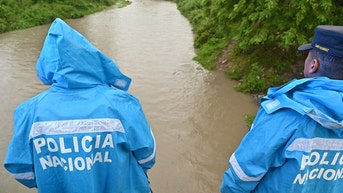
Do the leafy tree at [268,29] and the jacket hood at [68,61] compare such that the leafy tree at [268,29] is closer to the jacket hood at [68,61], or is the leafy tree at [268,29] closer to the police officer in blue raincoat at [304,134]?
the police officer in blue raincoat at [304,134]

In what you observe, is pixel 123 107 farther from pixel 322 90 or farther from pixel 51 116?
pixel 322 90

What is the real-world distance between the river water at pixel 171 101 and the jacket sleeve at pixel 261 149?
2.74m

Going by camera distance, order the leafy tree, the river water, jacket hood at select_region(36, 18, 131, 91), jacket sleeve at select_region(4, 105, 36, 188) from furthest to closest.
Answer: the leafy tree < the river water < jacket sleeve at select_region(4, 105, 36, 188) < jacket hood at select_region(36, 18, 131, 91)

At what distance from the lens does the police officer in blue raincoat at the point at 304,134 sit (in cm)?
161

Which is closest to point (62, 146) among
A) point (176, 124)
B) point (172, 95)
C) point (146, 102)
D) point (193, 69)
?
point (176, 124)

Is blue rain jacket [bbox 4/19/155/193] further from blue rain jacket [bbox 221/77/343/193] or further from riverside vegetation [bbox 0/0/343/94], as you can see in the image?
riverside vegetation [bbox 0/0/343/94]

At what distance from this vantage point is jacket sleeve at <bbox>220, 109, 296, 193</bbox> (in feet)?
5.51

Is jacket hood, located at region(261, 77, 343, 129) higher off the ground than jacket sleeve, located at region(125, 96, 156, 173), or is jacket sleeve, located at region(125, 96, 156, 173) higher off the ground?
jacket hood, located at region(261, 77, 343, 129)

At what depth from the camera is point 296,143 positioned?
A: 5.45 ft

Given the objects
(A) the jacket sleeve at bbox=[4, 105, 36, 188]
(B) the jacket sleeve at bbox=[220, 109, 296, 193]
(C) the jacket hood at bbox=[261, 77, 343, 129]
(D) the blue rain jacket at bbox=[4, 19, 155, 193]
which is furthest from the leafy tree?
(A) the jacket sleeve at bbox=[4, 105, 36, 188]

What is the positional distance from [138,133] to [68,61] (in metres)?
0.70

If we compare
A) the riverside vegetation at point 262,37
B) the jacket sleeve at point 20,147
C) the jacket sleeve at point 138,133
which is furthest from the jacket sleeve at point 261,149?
the riverside vegetation at point 262,37

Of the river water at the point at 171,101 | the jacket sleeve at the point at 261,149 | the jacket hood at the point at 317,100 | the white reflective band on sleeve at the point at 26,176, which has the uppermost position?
the jacket hood at the point at 317,100

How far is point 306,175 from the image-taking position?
178 cm
